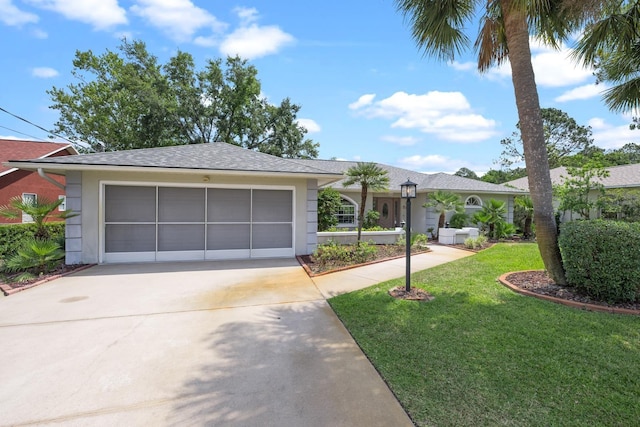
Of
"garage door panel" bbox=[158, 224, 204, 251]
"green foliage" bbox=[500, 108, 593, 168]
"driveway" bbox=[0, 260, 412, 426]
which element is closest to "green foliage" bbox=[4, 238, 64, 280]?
"driveway" bbox=[0, 260, 412, 426]

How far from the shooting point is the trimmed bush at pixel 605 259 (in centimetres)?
462

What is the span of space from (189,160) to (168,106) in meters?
17.3

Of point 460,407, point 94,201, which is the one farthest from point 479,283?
point 94,201

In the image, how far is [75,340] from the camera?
3.78 meters

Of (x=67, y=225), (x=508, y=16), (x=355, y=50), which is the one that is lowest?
(x=67, y=225)

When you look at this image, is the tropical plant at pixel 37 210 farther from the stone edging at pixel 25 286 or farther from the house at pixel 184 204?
the stone edging at pixel 25 286

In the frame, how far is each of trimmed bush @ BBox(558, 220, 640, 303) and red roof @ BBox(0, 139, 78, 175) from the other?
2262cm

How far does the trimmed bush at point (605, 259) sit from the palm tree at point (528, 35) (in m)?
0.54

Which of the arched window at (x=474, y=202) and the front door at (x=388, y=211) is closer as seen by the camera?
the arched window at (x=474, y=202)

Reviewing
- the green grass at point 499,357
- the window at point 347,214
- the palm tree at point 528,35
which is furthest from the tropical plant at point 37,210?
the window at point 347,214

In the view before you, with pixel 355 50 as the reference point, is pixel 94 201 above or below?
below

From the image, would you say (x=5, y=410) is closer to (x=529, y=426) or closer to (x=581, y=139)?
(x=529, y=426)

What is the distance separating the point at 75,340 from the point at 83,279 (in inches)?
148

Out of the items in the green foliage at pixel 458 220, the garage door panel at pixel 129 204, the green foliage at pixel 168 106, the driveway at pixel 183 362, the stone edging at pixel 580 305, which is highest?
the green foliage at pixel 168 106
